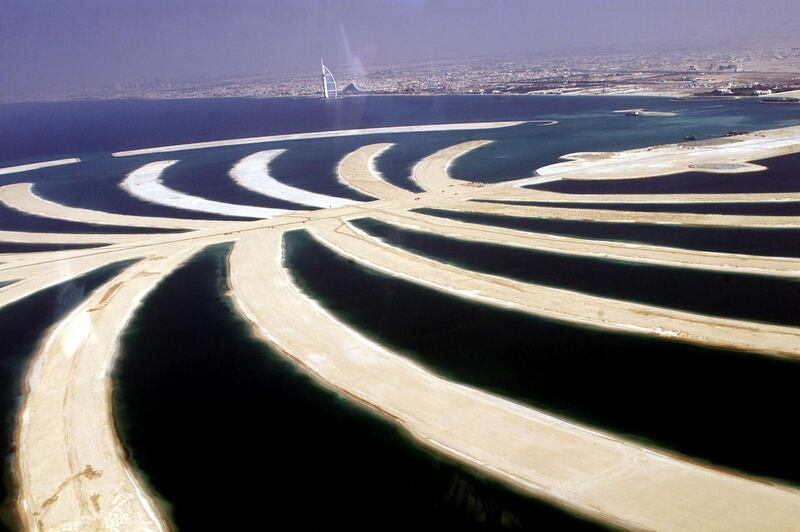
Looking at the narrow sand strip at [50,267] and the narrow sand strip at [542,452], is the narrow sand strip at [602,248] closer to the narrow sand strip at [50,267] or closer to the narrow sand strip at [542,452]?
the narrow sand strip at [542,452]

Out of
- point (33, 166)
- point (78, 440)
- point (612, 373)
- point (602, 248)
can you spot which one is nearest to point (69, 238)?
point (78, 440)

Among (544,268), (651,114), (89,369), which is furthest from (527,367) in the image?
(651,114)

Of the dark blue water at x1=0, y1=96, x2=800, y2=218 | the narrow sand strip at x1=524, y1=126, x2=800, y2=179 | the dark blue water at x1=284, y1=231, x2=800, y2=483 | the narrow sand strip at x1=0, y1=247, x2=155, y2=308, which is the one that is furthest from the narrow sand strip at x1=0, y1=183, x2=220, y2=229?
the narrow sand strip at x1=524, y1=126, x2=800, y2=179

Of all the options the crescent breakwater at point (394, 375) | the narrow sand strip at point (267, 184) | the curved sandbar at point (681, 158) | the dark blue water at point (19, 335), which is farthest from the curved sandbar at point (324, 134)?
the dark blue water at point (19, 335)

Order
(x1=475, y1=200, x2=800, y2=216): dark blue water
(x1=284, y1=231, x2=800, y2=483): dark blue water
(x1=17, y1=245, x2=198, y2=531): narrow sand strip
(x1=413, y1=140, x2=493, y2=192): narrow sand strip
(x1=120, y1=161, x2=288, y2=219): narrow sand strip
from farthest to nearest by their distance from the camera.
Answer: (x1=413, y1=140, x2=493, y2=192): narrow sand strip < (x1=120, y1=161, x2=288, y2=219): narrow sand strip < (x1=475, y1=200, x2=800, y2=216): dark blue water < (x1=284, y1=231, x2=800, y2=483): dark blue water < (x1=17, y1=245, x2=198, y2=531): narrow sand strip

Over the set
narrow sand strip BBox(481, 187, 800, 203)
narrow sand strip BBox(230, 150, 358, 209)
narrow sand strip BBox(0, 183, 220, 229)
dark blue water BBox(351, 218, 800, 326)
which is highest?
narrow sand strip BBox(481, 187, 800, 203)

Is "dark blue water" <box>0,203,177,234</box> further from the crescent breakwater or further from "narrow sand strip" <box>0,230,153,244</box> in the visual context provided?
the crescent breakwater
